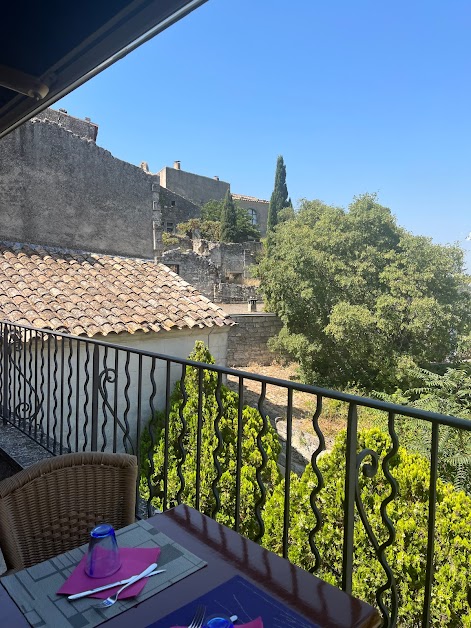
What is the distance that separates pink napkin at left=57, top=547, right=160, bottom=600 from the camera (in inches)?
33.0

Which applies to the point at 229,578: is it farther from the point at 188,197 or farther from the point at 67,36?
the point at 188,197

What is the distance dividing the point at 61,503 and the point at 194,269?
54.8 ft

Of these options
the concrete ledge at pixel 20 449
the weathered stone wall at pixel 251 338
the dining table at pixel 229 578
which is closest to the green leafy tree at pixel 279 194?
the weathered stone wall at pixel 251 338

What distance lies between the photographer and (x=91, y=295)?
6438 millimetres

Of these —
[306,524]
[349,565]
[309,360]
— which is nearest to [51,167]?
[306,524]

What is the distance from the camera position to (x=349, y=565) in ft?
4.10

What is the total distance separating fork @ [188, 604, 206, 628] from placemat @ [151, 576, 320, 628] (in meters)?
0.01

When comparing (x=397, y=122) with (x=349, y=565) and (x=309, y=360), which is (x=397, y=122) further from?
(x=349, y=565)

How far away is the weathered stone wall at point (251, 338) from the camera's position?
14.9 m

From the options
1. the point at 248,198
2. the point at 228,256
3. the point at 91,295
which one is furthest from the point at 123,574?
the point at 248,198

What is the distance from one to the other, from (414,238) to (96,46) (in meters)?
12.6

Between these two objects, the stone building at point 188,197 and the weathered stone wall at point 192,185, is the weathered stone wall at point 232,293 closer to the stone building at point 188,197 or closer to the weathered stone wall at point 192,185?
the stone building at point 188,197

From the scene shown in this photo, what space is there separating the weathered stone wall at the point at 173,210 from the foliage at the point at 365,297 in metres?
13.8

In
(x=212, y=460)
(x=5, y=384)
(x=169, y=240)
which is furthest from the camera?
(x=169, y=240)
